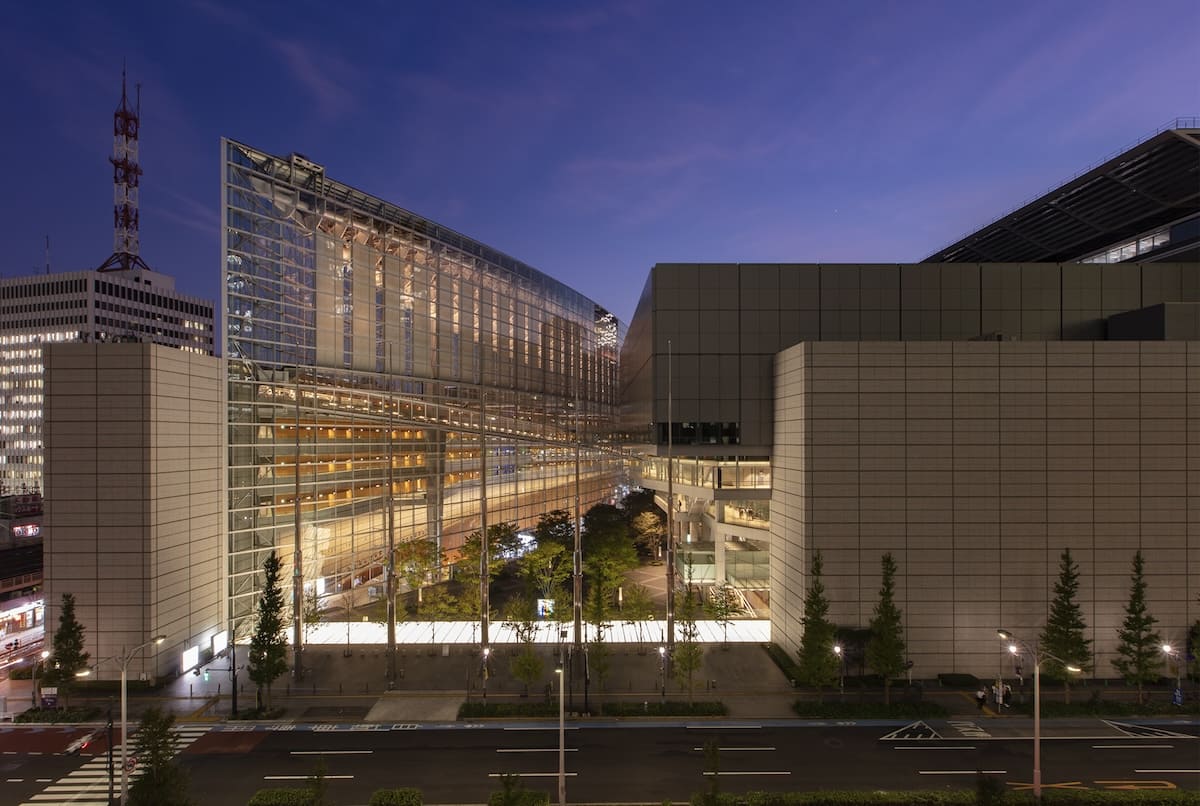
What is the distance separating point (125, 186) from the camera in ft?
391

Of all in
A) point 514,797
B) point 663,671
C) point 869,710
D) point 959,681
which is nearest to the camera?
point 514,797

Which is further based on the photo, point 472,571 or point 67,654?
point 472,571

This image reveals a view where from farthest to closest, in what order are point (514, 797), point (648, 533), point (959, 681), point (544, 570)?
point (648, 533)
point (544, 570)
point (959, 681)
point (514, 797)

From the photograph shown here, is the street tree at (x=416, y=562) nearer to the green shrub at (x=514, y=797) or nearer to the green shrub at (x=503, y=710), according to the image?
the green shrub at (x=503, y=710)

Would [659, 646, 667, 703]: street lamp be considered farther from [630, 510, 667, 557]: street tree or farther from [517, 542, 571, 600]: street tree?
[630, 510, 667, 557]: street tree

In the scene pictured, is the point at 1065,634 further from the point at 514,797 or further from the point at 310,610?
the point at 310,610

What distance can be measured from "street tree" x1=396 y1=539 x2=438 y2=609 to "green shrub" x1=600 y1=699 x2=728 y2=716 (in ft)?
65.3

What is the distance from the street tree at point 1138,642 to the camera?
99.9 ft

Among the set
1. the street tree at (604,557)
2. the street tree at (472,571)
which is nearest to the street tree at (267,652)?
the street tree at (472,571)

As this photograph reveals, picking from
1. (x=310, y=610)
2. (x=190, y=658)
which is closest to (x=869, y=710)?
(x=310, y=610)

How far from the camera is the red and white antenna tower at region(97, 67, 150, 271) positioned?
384 ft

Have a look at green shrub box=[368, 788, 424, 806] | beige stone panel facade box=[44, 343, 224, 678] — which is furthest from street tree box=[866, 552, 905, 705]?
beige stone panel facade box=[44, 343, 224, 678]

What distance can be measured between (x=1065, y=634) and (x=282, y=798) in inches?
1496

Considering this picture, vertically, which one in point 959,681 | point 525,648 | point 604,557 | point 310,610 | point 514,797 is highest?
point 604,557
